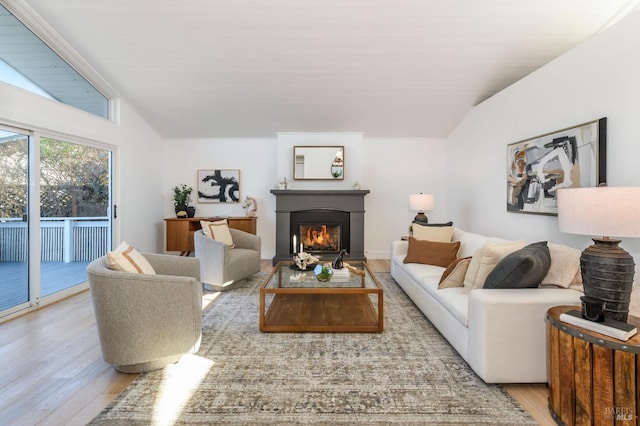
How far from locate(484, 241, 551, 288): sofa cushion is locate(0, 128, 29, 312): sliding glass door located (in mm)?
4334

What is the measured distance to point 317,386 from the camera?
5.88 ft

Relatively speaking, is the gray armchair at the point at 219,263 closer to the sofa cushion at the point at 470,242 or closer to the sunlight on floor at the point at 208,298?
the sunlight on floor at the point at 208,298

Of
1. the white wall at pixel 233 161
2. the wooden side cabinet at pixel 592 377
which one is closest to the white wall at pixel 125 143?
the white wall at pixel 233 161

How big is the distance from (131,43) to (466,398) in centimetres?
461

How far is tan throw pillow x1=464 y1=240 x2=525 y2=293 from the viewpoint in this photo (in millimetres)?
2207

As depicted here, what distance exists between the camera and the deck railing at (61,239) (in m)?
2.99

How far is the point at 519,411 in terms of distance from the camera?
1.60 metres

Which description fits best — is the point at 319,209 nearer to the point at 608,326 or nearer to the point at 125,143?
the point at 125,143

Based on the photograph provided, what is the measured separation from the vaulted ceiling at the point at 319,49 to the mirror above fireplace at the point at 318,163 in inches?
28.0

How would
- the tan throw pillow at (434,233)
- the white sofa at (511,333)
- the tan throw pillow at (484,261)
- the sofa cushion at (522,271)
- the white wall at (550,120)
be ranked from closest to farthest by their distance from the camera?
the white sofa at (511,333) < the sofa cushion at (522,271) < the tan throw pillow at (484,261) < the white wall at (550,120) < the tan throw pillow at (434,233)

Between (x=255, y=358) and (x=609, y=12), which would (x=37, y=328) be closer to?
(x=255, y=358)

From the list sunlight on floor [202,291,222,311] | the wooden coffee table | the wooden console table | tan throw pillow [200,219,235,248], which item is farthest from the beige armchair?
the wooden console table

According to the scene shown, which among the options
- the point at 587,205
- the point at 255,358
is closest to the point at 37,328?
the point at 255,358

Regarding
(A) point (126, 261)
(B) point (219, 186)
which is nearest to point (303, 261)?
(A) point (126, 261)
